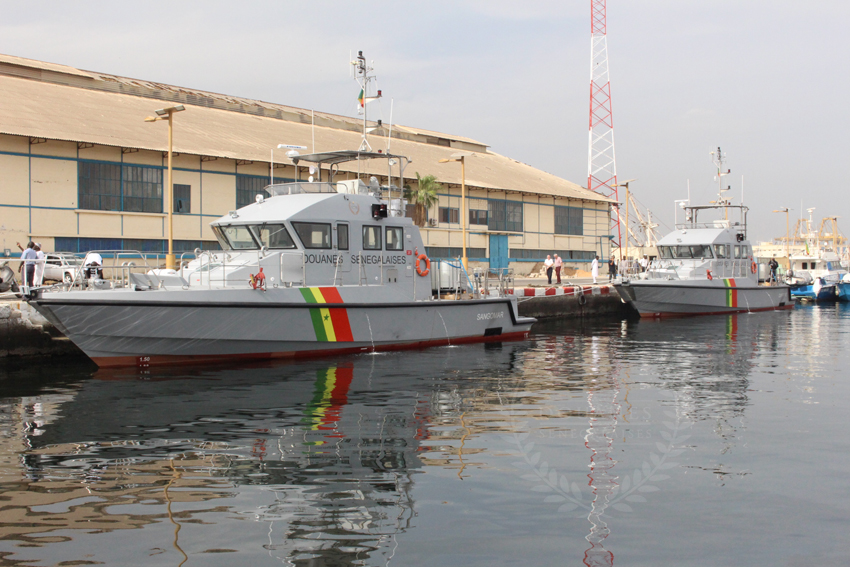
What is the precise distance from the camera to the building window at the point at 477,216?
34844 millimetres

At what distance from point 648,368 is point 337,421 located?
6.83 meters

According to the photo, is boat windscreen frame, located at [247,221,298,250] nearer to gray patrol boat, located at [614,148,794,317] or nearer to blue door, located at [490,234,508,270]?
gray patrol boat, located at [614,148,794,317]

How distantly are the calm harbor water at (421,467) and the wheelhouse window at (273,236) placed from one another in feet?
7.97

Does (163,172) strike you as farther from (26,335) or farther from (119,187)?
(26,335)

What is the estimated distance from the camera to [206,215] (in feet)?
84.0

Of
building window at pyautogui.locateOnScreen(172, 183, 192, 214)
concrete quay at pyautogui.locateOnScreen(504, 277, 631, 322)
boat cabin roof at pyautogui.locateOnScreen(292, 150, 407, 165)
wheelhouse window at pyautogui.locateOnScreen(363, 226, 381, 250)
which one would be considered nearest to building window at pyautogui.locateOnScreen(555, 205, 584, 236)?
concrete quay at pyautogui.locateOnScreen(504, 277, 631, 322)

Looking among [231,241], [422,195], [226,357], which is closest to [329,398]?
[226,357]

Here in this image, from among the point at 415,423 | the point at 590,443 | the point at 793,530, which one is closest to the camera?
the point at 793,530

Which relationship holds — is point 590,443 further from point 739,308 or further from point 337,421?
point 739,308

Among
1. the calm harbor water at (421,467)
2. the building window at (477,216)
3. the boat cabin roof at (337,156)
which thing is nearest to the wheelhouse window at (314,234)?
the boat cabin roof at (337,156)

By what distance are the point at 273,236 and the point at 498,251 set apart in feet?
77.3

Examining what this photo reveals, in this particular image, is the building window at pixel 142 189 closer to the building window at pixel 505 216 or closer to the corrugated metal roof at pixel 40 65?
the corrugated metal roof at pixel 40 65

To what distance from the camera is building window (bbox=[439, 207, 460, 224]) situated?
111 ft

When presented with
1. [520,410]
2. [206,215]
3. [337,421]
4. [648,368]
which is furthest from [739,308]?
[337,421]
